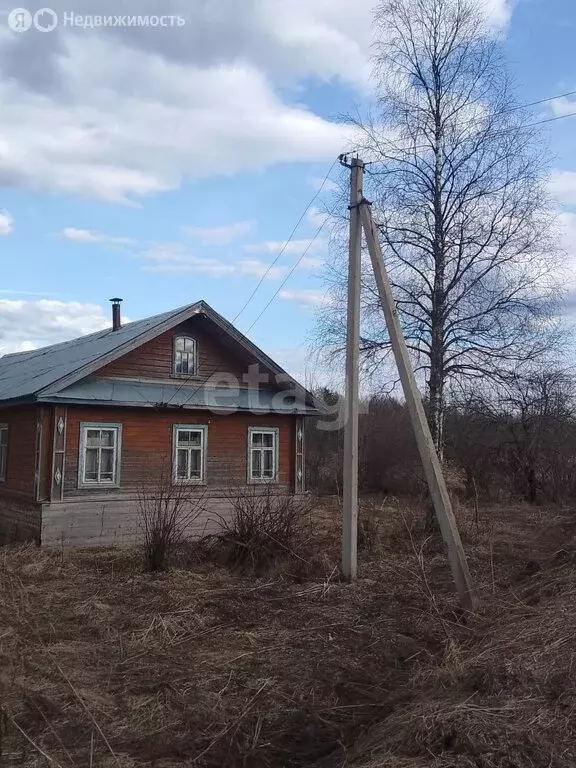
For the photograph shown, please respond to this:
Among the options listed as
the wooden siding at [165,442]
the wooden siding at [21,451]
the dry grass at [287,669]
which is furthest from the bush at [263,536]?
the wooden siding at [21,451]

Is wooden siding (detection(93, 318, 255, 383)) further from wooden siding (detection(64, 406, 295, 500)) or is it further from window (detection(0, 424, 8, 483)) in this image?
window (detection(0, 424, 8, 483))

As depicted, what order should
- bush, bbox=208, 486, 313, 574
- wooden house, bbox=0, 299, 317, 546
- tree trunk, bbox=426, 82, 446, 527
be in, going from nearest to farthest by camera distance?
bush, bbox=208, 486, 313, 574, wooden house, bbox=0, 299, 317, 546, tree trunk, bbox=426, 82, 446, 527

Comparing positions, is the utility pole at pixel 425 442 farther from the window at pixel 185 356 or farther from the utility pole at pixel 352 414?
the window at pixel 185 356

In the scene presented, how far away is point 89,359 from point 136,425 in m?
1.64

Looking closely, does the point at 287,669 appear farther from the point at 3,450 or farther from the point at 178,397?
the point at 3,450

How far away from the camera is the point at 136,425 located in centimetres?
1363

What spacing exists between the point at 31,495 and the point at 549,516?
11.6m

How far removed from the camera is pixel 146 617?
7180 mm

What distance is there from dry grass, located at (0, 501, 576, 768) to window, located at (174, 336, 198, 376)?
19.0 feet

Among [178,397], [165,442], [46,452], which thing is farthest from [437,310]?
[46,452]

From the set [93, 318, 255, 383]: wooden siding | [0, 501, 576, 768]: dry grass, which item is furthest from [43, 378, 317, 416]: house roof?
[0, 501, 576, 768]: dry grass

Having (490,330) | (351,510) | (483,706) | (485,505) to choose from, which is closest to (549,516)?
(485,505)

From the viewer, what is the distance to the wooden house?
12.5m

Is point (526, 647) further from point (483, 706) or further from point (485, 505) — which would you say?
point (485, 505)
